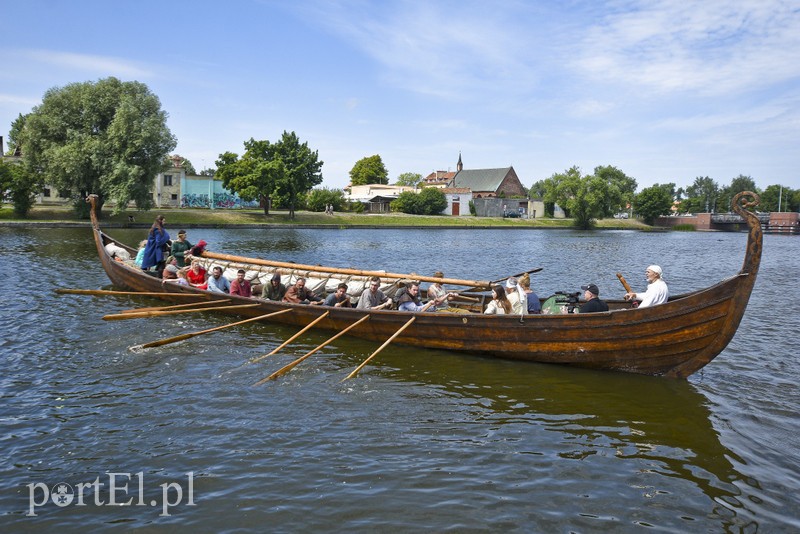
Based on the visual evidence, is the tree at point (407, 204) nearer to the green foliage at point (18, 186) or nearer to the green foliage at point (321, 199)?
the green foliage at point (321, 199)

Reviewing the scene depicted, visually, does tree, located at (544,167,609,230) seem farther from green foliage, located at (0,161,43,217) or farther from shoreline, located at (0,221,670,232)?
green foliage, located at (0,161,43,217)

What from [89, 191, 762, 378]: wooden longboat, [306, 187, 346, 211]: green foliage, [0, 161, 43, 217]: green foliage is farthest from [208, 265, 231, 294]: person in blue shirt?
[306, 187, 346, 211]: green foliage

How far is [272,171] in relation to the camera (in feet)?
213

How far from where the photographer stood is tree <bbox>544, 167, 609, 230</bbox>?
82.1 metres

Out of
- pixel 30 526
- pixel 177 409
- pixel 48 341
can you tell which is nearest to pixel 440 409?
pixel 177 409

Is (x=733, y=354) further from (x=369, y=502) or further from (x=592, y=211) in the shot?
(x=592, y=211)

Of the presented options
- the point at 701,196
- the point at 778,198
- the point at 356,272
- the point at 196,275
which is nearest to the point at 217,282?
the point at 196,275

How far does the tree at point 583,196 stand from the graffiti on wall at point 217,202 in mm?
46990

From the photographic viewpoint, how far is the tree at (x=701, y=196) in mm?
139375

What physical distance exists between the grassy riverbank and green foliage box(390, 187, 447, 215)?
3.22 meters

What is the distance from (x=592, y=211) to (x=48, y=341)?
7955 centimetres

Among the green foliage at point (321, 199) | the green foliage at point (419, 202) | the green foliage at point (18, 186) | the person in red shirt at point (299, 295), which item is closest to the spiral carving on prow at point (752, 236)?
the person in red shirt at point (299, 295)

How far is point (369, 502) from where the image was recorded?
6.51 meters

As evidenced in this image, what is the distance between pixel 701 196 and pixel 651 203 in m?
61.4
